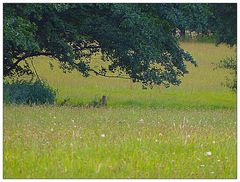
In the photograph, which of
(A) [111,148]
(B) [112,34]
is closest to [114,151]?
(A) [111,148]

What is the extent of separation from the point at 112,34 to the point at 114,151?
42.6 feet

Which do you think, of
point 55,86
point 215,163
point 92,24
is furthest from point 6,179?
point 55,86

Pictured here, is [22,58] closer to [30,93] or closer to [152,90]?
[30,93]

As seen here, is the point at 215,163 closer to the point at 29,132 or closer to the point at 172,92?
the point at 29,132

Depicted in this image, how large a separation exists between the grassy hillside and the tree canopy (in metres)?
0.84

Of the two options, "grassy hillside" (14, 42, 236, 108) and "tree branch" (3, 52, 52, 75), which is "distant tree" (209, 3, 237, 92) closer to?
"grassy hillside" (14, 42, 236, 108)

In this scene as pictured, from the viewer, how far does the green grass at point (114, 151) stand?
7.24m

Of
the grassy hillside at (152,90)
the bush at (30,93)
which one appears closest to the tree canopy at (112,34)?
the grassy hillside at (152,90)

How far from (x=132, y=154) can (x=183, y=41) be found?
51.8 ft

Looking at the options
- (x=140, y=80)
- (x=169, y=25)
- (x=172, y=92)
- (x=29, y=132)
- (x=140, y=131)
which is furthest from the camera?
(x=172, y=92)

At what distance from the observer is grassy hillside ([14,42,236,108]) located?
22891mm

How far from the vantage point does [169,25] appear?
20.6 m

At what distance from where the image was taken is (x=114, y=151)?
312 inches

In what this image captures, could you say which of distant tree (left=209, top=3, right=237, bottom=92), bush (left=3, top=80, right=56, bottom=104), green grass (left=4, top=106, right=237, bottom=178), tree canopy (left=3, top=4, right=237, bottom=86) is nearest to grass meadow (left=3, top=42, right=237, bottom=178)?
green grass (left=4, top=106, right=237, bottom=178)
